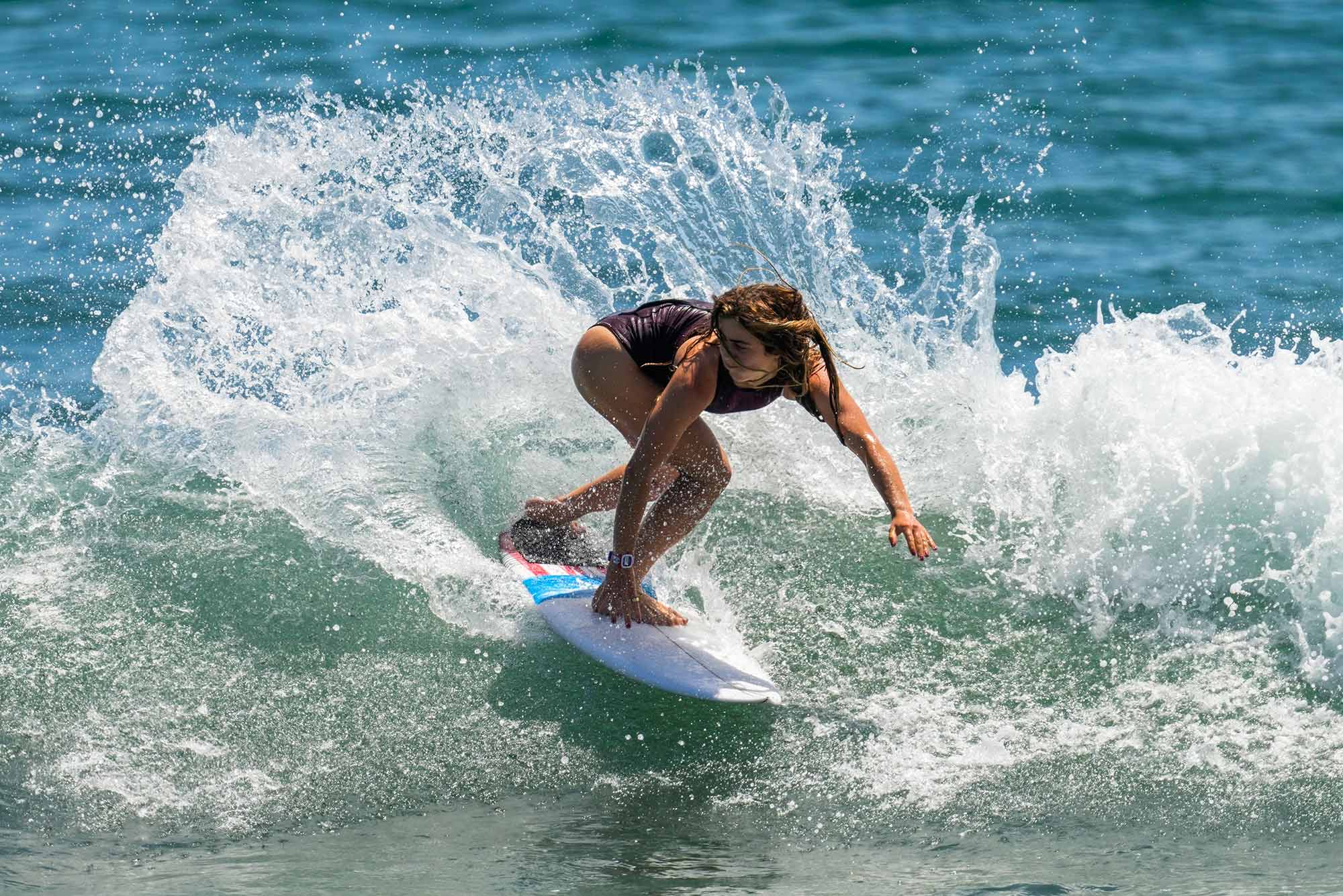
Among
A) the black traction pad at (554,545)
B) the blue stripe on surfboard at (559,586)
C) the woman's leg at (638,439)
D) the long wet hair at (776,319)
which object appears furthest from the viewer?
the black traction pad at (554,545)

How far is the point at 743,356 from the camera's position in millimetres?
5121

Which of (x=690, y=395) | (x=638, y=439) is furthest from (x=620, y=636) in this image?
(x=690, y=395)

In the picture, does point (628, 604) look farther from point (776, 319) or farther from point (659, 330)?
point (776, 319)

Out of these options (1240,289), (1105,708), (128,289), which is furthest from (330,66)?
(1105,708)

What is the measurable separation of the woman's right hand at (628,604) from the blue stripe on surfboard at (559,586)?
0.22m

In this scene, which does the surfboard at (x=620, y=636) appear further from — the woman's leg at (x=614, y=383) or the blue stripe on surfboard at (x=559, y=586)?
the woman's leg at (x=614, y=383)

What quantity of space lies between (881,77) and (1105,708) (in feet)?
31.2

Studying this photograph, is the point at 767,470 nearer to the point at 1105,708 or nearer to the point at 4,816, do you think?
the point at 1105,708

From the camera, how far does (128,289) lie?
10.4 metres

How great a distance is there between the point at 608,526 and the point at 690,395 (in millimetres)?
1868

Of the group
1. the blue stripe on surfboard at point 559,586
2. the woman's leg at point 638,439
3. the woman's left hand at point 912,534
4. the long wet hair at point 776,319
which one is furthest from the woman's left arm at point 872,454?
the blue stripe on surfboard at point 559,586

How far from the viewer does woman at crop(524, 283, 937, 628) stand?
199 inches

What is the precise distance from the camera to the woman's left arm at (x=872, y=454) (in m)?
4.97

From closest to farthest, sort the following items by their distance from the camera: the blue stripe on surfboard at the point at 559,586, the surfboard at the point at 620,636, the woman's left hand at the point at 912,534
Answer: the woman's left hand at the point at 912,534, the surfboard at the point at 620,636, the blue stripe on surfboard at the point at 559,586
